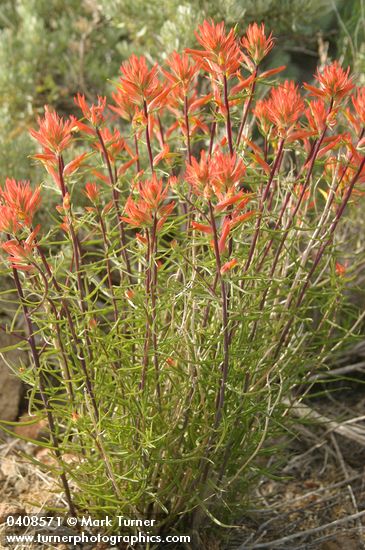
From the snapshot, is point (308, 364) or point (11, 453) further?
point (11, 453)

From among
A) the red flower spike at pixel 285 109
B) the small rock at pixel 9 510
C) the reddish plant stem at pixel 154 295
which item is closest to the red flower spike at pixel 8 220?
the reddish plant stem at pixel 154 295

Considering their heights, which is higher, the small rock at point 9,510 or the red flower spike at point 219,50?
the red flower spike at point 219,50

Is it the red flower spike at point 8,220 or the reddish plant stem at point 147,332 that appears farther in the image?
the reddish plant stem at point 147,332

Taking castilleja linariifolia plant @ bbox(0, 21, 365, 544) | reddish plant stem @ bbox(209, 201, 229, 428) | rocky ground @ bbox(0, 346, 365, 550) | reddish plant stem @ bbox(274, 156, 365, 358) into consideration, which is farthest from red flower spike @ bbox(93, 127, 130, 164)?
rocky ground @ bbox(0, 346, 365, 550)

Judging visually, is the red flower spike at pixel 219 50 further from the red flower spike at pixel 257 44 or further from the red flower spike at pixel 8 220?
the red flower spike at pixel 8 220

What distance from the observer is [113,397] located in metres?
1.68

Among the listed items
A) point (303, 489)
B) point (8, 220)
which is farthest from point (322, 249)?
point (303, 489)

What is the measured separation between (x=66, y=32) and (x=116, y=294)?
105 inches

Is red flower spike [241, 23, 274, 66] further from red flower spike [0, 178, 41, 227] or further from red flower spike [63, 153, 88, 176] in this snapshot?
red flower spike [0, 178, 41, 227]

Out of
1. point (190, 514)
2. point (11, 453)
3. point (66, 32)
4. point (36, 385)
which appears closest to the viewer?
point (36, 385)

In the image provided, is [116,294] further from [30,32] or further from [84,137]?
[30,32]

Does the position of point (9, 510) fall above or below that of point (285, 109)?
below

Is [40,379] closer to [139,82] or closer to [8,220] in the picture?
[8,220]

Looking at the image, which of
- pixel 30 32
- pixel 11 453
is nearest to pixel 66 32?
pixel 30 32
